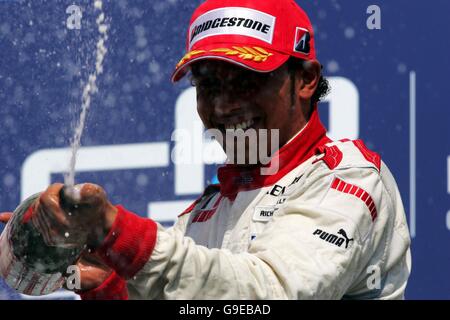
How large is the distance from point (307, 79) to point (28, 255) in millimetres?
990

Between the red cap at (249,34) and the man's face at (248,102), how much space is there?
0.06m

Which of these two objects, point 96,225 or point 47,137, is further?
point 47,137

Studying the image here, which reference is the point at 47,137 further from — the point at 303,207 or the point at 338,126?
the point at 303,207

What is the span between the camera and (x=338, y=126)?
11.8 ft

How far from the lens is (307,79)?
2.71m

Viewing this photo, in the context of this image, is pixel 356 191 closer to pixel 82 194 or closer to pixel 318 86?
pixel 318 86

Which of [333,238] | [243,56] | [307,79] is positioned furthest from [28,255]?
[307,79]

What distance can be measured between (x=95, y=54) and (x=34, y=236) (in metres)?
1.87

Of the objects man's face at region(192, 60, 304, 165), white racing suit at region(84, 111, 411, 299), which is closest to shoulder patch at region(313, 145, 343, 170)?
white racing suit at region(84, 111, 411, 299)

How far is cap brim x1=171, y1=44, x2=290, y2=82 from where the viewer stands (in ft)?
8.12

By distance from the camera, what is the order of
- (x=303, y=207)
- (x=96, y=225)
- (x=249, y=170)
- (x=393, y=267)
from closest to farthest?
(x=96, y=225)
(x=303, y=207)
(x=393, y=267)
(x=249, y=170)

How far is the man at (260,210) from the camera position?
1919mm

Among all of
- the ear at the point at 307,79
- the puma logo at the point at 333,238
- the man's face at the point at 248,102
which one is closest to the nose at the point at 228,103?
the man's face at the point at 248,102

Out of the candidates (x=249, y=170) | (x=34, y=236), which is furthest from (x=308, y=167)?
(x=34, y=236)
